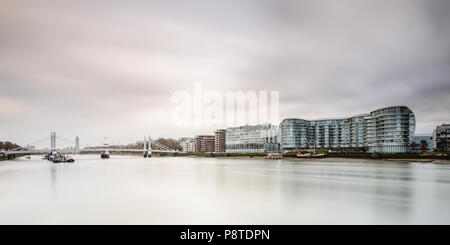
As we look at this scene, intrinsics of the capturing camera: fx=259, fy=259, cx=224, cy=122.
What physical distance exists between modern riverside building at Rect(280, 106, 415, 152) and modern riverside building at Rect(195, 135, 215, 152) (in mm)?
34399

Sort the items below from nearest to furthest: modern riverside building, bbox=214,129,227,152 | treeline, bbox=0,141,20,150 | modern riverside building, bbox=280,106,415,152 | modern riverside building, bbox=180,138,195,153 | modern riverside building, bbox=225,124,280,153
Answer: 1. modern riverside building, bbox=280,106,415,152
2. treeline, bbox=0,141,20,150
3. modern riverside building, bbox=225,124,280,153
4. modern riverside building, bbox=214,129,227,152
5. modern riverside building, bbox=180,138,195,153

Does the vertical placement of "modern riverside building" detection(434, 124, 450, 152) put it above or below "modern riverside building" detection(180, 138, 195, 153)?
above

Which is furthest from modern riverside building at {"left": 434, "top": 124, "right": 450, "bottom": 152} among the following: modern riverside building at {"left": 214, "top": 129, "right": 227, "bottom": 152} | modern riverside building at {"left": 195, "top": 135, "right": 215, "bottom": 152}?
modern riverside building at {"left": 195, "top": 135, "right": 215, "bottom": 152}

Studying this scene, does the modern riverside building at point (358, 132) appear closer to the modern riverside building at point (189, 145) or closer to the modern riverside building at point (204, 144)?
the modern riverside building at point (204, 144)

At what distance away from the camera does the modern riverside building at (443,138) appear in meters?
54.8

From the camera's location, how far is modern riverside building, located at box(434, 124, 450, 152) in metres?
54.8

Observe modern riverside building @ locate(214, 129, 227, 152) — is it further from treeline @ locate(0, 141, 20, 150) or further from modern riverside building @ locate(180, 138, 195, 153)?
treeline @ locate(0, 141, 20, 150)

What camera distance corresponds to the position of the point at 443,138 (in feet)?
189

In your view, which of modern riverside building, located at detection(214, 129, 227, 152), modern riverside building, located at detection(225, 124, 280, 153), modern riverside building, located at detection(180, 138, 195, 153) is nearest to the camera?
modern riverside building, located at detection(225, 124, 280, 153)

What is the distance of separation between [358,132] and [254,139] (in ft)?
105

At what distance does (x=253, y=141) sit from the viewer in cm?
8662

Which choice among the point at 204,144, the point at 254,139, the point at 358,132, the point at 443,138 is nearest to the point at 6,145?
the point at 204,144
